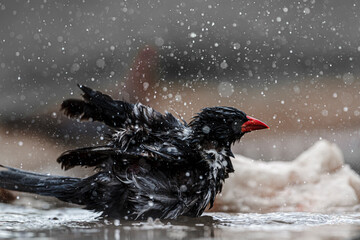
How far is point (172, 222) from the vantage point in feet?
13.2

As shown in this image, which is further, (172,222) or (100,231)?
(172,222)

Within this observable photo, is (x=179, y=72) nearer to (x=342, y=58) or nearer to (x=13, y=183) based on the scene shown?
(x=342, y=58)

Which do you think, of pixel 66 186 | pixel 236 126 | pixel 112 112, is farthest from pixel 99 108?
pixel 236 126

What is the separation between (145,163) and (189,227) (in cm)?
70

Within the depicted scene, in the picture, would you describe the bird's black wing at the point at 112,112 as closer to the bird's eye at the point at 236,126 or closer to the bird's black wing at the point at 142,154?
the bird's black wing at the point at 142,154

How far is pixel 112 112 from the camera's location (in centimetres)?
467

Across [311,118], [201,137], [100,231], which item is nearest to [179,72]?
[311,118]

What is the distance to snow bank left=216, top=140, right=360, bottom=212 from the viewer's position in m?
5.15

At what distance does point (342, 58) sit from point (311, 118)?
814 mm

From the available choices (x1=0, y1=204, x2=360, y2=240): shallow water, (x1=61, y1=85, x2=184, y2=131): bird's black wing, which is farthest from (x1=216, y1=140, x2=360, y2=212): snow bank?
(x1=61, y1=85, x2=184, y2=131): bird's black wing

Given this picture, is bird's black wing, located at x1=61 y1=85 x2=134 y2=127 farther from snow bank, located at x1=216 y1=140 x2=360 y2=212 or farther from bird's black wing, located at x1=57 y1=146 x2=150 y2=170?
snow bank, located at x1=216 y1=140 x2=360 y2=212

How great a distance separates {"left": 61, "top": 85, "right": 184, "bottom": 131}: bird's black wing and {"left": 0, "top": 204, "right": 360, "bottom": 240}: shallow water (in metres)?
0.83

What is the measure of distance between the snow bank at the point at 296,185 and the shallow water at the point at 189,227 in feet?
1.59

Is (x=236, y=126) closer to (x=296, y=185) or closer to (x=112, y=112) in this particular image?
(x=112, y=112)
